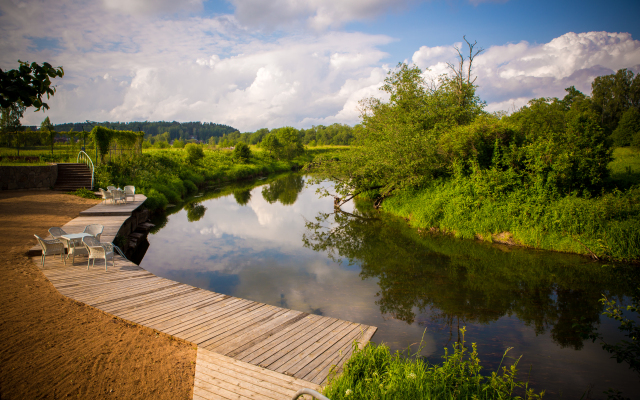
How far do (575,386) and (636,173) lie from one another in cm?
1430

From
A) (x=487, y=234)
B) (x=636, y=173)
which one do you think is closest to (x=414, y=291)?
(x=487, y=234)

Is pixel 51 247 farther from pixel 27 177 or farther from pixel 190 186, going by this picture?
pixel 190 186

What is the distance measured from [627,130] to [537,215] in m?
28.4

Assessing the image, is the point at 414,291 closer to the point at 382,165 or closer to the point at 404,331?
the point at 404,331

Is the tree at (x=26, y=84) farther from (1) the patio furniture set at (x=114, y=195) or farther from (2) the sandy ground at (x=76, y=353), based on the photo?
(1) the patio furniture set at (x=114, y=195)

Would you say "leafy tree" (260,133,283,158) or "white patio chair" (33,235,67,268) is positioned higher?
"leafy tree" (260,133,283,158)

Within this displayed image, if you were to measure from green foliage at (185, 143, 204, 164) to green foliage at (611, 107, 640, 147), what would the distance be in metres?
39.4

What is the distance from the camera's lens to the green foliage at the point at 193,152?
34366 mm

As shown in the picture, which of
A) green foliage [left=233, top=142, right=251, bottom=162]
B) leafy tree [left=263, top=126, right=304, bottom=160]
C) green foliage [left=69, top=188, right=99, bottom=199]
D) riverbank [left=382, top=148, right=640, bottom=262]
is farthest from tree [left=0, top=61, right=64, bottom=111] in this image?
leafy tree [left=263, top=126, right=304, bottom=160]

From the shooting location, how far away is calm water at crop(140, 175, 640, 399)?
661cm

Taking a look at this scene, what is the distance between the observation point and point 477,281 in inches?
392

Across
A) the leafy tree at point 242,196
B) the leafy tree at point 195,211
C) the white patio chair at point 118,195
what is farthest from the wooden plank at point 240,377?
the leafy tree at point 242,196

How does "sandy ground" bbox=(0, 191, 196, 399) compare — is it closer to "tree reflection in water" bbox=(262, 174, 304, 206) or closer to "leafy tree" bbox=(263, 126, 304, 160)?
"tree reflection in water" bbox=(262, 174, 304, 206)

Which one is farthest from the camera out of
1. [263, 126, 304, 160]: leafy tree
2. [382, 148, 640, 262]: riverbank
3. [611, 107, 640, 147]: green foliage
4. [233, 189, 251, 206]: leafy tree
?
[263, 126, 304, 160]: leafy tree
